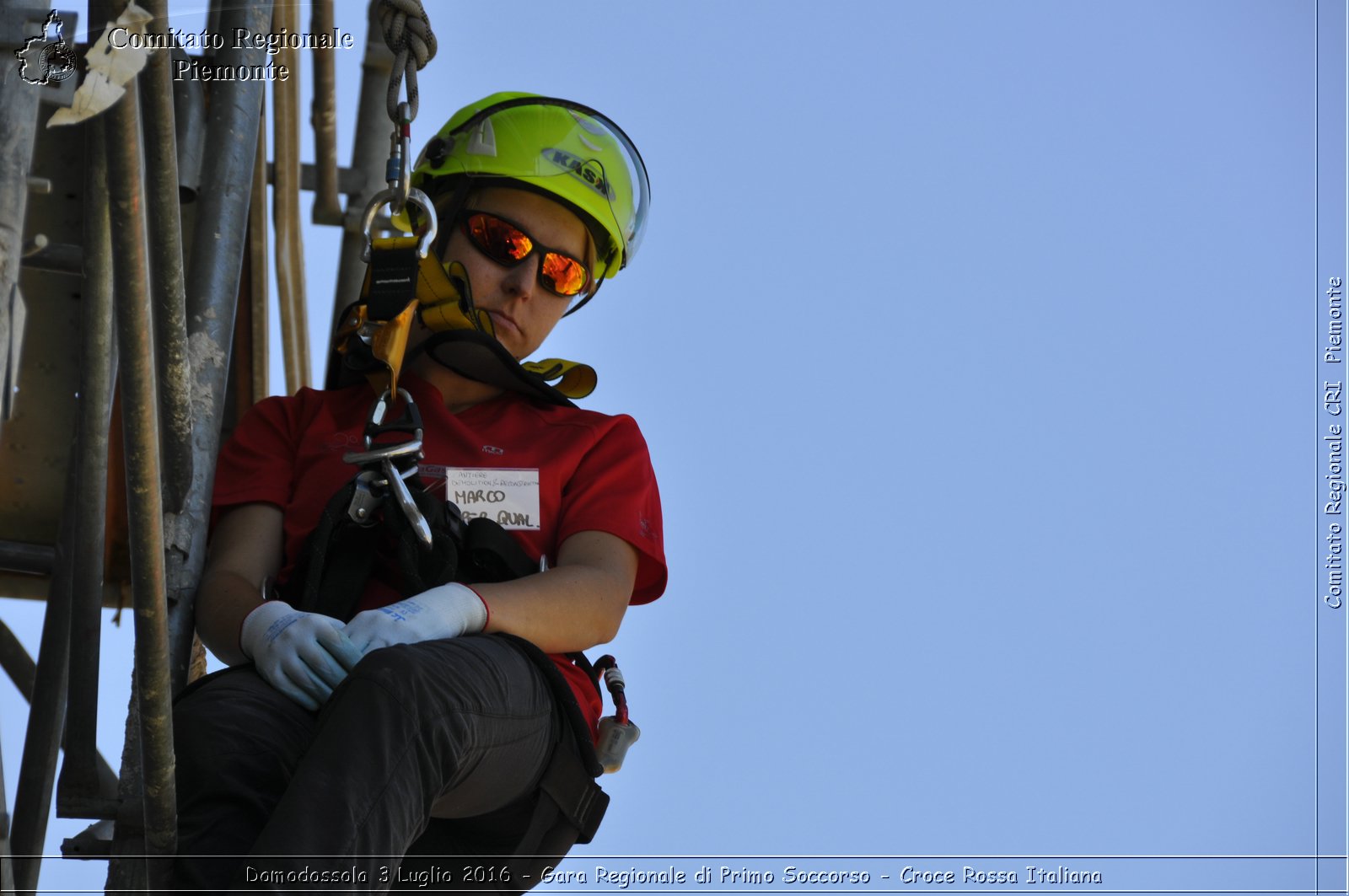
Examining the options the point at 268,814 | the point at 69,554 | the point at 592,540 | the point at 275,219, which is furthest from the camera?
the point at 275,219

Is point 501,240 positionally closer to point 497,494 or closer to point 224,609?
point 497,494

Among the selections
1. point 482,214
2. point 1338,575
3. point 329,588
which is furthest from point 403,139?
point 1338,575

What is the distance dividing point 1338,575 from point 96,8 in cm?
443

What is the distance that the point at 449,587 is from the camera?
2996 millimetres

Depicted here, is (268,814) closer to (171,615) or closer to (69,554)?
(171,615)

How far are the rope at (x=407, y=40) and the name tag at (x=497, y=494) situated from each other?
0.74 metres

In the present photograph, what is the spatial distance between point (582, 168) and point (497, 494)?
96cm

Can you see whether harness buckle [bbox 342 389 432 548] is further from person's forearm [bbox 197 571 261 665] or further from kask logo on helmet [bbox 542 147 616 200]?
kask logo on helmet [bbox 542 147 616 200]

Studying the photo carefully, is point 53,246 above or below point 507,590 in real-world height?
above

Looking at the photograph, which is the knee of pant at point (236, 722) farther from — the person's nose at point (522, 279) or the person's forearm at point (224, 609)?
the person's nose at point (522, 279)

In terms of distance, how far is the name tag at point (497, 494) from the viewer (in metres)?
3.37

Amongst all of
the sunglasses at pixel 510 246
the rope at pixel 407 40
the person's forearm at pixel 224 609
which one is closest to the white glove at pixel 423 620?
the person's forearm at pixel 224 609

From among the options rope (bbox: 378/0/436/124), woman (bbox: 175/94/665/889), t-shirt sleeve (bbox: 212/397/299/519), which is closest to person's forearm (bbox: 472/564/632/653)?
woman (bbox: 175/94/665/889)

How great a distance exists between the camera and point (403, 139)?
3.20m
